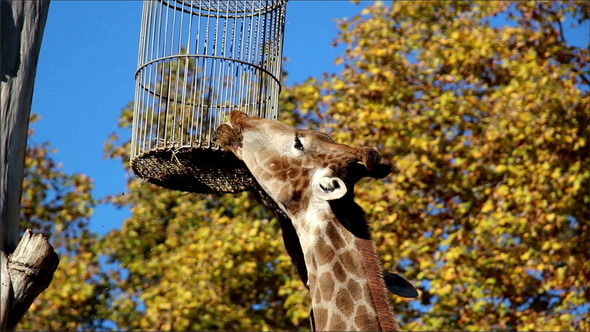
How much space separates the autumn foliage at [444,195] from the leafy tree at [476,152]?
0.02 m

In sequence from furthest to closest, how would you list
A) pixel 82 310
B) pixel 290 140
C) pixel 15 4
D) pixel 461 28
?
pixel 82 310 → pixel 461 28 → pixel 290 140 → pixel 15 4

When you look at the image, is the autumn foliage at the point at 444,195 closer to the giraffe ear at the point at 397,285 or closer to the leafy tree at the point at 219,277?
the leafy tree at the point at 219,277

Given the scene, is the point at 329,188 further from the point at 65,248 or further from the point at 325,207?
the point at 65,248

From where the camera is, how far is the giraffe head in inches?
229

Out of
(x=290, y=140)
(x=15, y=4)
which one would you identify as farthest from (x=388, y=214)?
(x=15, y=4)

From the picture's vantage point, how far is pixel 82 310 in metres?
16.2

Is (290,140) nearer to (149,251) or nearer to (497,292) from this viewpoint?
(497,292)

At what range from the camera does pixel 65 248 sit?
1722 cm

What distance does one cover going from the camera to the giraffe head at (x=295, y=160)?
5.83 meters

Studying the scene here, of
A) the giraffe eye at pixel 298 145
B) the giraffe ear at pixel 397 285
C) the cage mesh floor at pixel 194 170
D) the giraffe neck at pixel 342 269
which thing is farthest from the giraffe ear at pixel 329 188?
the giraffe ear at pixel 397 285

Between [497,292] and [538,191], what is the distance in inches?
54.4

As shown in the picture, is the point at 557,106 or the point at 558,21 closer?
the point at 557,106

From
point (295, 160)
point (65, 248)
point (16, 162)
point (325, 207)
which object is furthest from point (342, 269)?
point (65, 248)

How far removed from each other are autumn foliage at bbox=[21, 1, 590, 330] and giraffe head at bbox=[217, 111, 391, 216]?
22.3 ft
